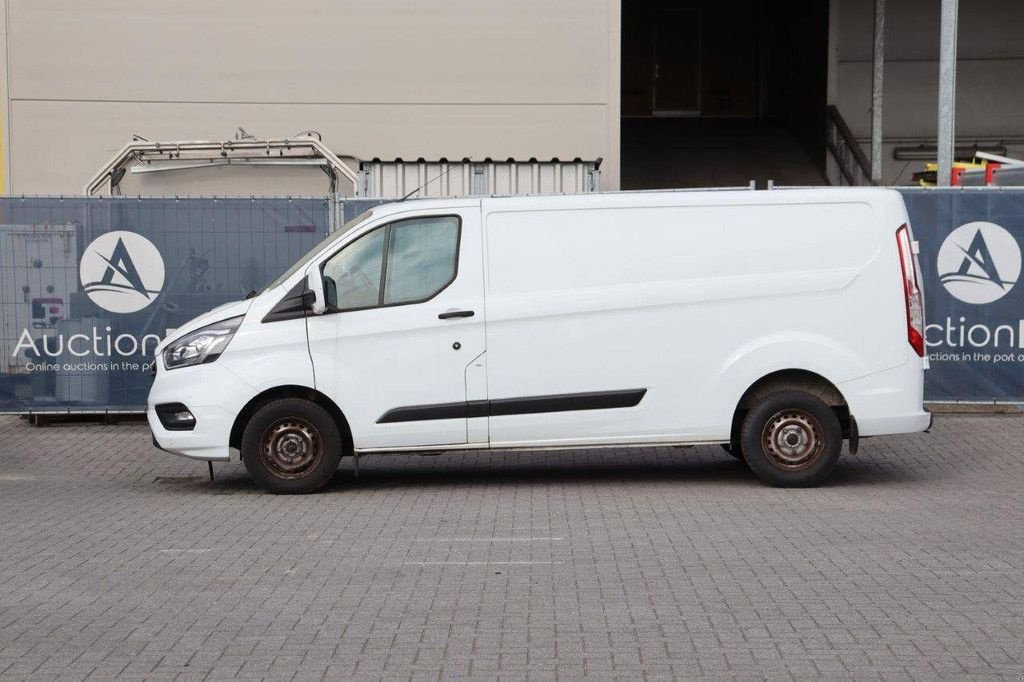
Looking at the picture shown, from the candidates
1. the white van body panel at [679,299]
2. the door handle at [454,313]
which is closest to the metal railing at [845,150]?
the white van body panel at [679,299]

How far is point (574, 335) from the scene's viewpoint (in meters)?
9.74

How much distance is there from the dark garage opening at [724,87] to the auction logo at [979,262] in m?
11.5

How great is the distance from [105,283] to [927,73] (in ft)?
56.9

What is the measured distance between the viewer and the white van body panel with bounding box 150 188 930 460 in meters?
9.70

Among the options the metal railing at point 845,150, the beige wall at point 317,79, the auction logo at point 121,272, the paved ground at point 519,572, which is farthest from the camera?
the metal railing at point 845,150

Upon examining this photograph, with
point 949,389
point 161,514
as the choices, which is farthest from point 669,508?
point 949,389

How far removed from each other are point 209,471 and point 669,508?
12.6 ft

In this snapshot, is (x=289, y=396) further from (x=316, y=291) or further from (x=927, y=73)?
(x=927, y=73)

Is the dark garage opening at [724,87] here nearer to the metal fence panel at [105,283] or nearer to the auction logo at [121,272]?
the metal fence panel at [105,283]

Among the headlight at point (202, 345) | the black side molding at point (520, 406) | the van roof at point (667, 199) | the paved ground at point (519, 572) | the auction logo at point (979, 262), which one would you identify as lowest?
the paved ground at point (519, 572)

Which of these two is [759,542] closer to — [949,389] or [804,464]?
[804,464]

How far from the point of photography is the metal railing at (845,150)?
2348 cm

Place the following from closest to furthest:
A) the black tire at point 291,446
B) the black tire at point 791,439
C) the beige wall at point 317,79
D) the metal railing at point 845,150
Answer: the black tire at point 291,446, the black tire at point 791,439, the beige wall at point 317,79, the metal railing at point 845,150

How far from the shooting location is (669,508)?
9.14 metres
